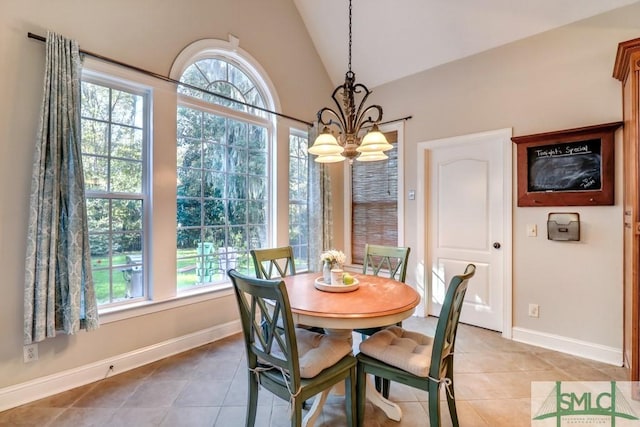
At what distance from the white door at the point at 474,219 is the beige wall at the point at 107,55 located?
2.39 metres

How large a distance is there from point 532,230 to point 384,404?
7.49 feet

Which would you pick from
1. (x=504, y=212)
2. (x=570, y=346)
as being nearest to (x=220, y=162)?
(x=504, y=212)

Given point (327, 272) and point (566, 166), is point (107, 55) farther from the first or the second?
point (566, 166)

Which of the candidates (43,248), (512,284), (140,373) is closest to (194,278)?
(140,373)

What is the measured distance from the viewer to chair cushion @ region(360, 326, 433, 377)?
1.58m

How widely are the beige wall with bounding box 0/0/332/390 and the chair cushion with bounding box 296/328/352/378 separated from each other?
1.52 meters

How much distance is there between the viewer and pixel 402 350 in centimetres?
170

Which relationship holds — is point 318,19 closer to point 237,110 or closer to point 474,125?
point 237,110

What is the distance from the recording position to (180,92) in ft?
9.28

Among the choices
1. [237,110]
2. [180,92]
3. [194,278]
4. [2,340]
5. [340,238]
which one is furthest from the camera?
[340,238]

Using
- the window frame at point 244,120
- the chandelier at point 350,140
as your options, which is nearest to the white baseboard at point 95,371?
the window frame at point 244,120

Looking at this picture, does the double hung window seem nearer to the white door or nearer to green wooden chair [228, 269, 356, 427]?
green wooden chair [228, 269, 356, 427]

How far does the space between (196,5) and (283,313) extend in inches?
119

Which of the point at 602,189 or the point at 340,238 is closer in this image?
the point at 602,189
